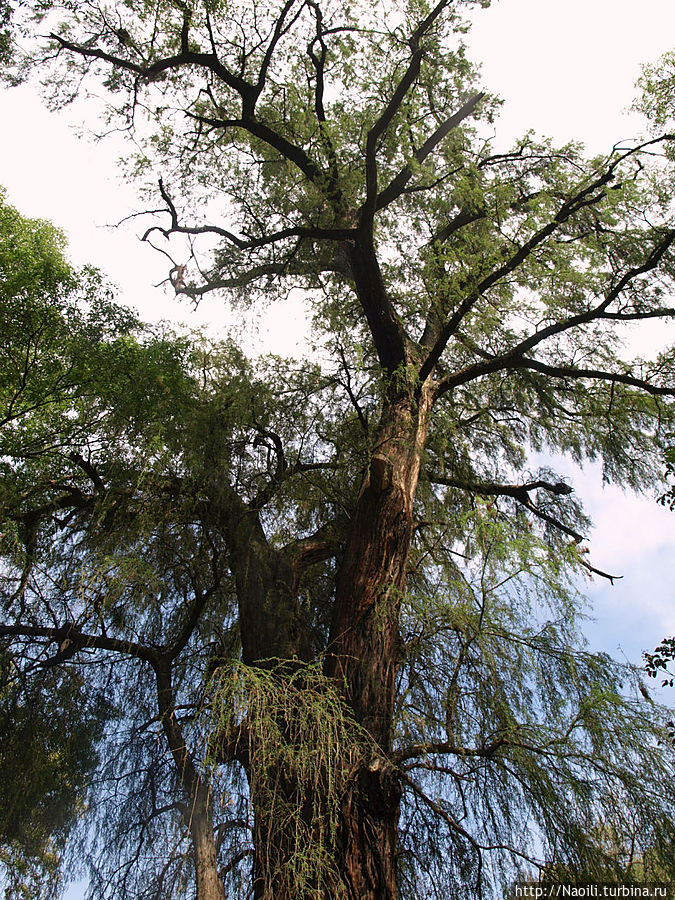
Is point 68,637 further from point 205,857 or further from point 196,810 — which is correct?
point 205,857

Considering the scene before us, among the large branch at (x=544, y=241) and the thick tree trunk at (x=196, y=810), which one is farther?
the large branch at (x=544, y=241)

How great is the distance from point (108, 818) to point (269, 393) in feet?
9.90

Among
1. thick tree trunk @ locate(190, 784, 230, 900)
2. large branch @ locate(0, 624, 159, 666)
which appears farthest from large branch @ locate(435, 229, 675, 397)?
thick tree trunk @ locate(190, 784, 230, 900)

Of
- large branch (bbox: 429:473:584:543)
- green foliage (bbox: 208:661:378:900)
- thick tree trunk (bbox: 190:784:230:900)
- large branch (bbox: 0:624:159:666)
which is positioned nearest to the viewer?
green foliage (bbox: 208:661:378:900)

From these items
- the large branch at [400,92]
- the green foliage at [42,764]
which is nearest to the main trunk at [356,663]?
the green foliage at [42,764]

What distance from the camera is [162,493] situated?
12.7ft

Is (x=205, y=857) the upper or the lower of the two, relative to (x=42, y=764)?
lower

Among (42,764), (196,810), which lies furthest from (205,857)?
(42,764)

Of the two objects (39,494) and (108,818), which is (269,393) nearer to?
A: (39,494)

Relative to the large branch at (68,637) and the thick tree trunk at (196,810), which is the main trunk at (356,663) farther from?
the large branch at (68,637)

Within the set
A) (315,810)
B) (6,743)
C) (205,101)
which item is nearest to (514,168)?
(205,101)

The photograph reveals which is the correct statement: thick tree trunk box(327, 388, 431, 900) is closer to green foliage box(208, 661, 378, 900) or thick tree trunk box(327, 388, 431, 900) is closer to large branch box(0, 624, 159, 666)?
green foliage box(208, 661, 378, 900)

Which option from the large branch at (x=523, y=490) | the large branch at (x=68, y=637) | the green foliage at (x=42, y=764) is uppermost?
the large branch at (x=523, y=490)

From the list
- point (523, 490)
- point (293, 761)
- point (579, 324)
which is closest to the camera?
point (293, 761)
